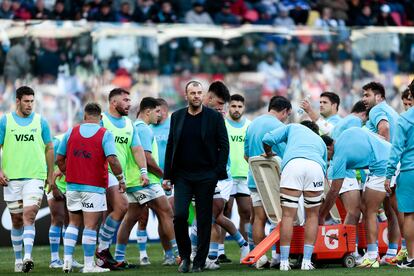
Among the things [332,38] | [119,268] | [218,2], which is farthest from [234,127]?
[218,2]

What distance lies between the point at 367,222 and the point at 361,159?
2.71ft

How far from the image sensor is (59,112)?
21.9 metres

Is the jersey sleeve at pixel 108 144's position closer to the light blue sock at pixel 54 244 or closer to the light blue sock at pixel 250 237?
the light blue sock at pixel 54 244

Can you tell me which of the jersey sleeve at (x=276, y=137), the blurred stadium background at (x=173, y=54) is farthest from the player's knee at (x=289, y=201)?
the blurred stadium background at (x=173, y=54)

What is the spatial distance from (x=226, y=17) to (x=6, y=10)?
5.17 meters

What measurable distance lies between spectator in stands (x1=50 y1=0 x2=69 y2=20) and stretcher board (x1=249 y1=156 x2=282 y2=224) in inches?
424

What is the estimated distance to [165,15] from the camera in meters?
26.3

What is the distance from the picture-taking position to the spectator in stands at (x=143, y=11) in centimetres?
2598

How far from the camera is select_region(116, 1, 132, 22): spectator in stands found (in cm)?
2579

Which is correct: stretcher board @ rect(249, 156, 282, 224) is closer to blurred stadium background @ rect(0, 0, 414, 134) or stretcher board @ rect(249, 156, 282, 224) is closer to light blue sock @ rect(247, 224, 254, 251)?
light blue sock @ rect(247, 224, 254, 251)

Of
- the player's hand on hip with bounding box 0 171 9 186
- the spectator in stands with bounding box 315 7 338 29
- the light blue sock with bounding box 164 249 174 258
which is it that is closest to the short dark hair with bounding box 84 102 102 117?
the player's hand on hip with bounding box 0 171 9 186

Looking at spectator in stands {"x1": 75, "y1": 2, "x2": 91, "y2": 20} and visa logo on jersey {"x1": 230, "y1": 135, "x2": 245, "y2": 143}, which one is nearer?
visa logo on jersey {"x1": 230, "y1": 135, "x2": 245, "y2": 143}

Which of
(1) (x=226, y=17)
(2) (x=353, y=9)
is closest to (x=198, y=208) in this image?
(1) (x=226, y=17)

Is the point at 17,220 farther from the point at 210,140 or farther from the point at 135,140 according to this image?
the point at 210,140
